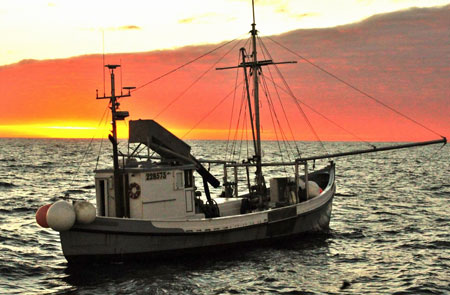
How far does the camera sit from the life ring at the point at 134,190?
75.5ft

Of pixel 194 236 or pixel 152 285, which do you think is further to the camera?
pixel 194 236

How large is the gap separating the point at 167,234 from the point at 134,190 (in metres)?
2.39

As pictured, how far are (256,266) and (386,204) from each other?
2483 centimetres

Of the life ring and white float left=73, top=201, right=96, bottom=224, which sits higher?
the life ring

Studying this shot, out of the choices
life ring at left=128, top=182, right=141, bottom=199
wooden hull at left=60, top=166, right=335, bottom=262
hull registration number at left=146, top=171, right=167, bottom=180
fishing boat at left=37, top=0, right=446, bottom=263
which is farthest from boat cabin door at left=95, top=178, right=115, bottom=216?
wooden hull at left=60, top=166, right=335, bottom=262

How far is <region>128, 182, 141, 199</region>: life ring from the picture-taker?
75.5 ft

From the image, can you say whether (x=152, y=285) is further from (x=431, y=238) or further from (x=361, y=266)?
(x=431, y=238)

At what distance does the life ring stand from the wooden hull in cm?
153

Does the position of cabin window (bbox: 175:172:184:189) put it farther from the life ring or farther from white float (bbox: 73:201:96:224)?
white float (bbox: 73:201:96:224)

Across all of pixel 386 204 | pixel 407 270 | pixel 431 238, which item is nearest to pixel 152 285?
pixel 407 270

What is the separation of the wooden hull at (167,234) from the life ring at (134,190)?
1.53 m

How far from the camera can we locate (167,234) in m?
22.6

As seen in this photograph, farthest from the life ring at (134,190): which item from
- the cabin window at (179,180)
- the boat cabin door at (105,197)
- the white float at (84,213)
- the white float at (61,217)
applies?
the white float at (61,217)

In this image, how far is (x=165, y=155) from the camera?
2484 cm
